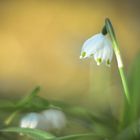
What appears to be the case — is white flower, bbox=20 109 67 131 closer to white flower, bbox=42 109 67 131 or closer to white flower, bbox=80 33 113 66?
white flower, bbox=42 109 67 131

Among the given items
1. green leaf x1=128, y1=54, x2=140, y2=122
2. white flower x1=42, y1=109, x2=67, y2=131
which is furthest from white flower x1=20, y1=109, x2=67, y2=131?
green leaf x1=128, y1=54, x2=140, y2=122

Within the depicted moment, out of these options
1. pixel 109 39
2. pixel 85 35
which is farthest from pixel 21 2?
pixel 109 39

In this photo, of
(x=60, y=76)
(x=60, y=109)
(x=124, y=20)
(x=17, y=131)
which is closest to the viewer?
(x=17, y=131)

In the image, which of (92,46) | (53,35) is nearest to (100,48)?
(92,46)

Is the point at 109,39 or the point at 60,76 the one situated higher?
the point at 109,39

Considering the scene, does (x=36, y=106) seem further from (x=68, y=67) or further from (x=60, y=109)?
(x=68, y=67)

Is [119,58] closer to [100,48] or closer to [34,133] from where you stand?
[100,48]
